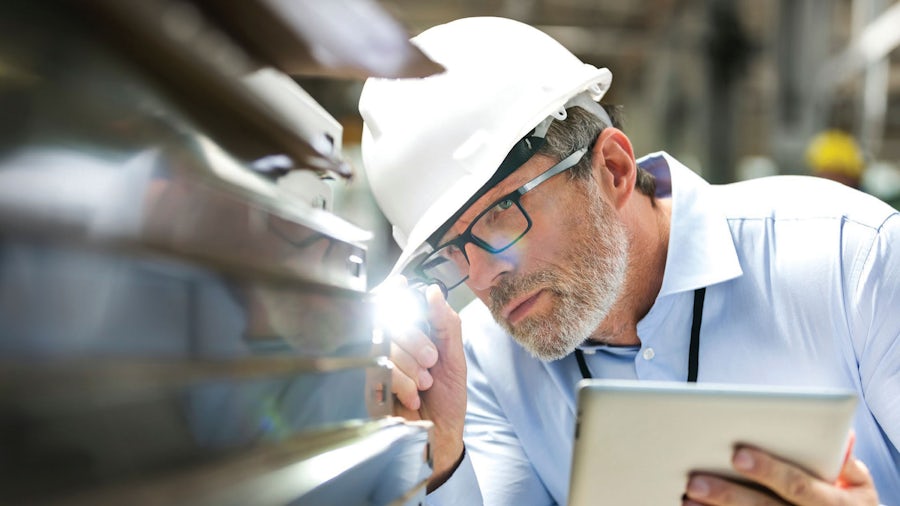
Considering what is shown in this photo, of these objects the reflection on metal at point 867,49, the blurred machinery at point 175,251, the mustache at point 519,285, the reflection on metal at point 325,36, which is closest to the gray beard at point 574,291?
the mustache at point 519,285

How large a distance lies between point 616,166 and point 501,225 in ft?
1.24

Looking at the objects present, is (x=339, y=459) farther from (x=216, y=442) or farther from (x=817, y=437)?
(x=817, y=437)

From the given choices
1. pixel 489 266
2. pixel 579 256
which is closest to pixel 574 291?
pixel 579 256

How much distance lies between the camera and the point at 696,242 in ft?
6.04

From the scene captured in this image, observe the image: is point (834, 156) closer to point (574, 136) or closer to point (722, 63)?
point (722, 63)

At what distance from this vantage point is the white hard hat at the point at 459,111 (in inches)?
64.5

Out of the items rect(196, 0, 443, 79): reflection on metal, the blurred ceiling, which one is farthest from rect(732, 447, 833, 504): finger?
the blurred ceiling

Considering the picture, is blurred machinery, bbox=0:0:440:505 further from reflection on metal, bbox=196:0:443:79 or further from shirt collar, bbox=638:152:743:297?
shirt collar, bbox=638:152:743:297

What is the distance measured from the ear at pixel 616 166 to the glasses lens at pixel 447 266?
0.37 m

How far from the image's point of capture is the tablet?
0.98 meters

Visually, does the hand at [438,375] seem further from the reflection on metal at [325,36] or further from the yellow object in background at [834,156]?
the yellow object in background at [834,156]

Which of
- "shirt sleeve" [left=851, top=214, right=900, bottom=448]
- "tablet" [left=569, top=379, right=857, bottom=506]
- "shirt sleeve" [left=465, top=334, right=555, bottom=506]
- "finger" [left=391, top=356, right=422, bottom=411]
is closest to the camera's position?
"tablet" [left=569, top=379, right=857, bottom=506]

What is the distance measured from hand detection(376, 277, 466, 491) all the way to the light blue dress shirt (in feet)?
0.26

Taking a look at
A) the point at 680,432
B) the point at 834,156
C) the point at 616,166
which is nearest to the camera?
the point at 680,432
